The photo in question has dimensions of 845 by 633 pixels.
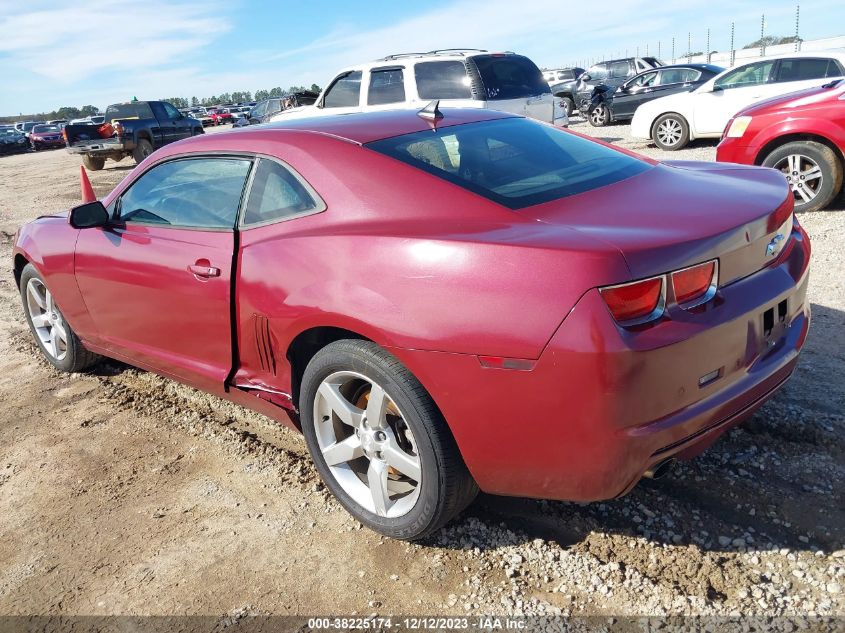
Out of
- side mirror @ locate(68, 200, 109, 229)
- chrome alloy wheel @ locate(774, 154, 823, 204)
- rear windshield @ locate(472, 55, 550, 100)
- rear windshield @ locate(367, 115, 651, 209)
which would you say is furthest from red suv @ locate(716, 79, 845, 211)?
side mirror @ locate(68, 200, 109, 229)

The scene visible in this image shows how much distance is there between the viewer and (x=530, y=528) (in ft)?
8.84

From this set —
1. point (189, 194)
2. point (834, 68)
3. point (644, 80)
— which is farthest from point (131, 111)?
point (189, 194)

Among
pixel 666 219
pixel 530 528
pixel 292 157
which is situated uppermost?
pixel 292 157

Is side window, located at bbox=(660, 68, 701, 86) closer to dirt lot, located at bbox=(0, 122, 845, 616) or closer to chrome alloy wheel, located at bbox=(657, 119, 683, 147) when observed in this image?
chrome alloy wheel, located at bbox=(657, 119, 683, 147)

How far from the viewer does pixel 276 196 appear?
2938 mm

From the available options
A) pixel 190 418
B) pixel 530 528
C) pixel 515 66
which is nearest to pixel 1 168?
pixel 515 66

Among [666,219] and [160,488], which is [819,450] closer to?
[666,219]

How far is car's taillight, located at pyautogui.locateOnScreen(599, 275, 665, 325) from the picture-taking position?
2.01m

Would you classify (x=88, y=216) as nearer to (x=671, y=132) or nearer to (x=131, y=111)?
(x=671, y=132)

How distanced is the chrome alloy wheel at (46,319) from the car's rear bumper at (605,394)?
3213 mm

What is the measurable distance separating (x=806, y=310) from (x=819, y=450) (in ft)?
2.08

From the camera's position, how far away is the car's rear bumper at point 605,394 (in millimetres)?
2012

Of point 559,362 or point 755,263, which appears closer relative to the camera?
point 559,362

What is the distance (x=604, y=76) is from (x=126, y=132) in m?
14.1
